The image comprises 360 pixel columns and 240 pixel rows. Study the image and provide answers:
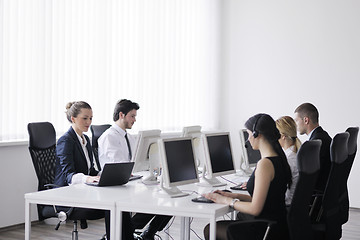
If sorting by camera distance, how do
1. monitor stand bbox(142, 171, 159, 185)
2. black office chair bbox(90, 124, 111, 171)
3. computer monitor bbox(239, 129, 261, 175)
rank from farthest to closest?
black office chair bbox(90, 124, 111, 171) < computer monitor bbox(239, 129, 261, 175) < monitor stand bbox(142, 171, 159, 185)

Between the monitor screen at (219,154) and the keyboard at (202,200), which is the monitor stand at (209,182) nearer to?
the monitor screen at (219,154)

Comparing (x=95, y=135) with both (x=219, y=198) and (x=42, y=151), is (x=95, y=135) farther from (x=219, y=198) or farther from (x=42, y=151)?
(x=219, y=198)

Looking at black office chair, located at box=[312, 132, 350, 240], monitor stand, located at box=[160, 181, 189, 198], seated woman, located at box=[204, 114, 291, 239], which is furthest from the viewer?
black office chair, located at box=[312, 132, 350, 240]

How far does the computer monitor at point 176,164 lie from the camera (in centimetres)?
393

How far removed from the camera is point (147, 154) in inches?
181

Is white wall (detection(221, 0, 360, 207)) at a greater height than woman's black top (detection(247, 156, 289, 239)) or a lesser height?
greater

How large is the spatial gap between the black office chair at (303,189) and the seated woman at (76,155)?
1430 mm

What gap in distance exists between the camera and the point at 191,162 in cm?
420

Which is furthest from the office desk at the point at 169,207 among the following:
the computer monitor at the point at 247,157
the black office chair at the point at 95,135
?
the black office chair at the point at 95,135

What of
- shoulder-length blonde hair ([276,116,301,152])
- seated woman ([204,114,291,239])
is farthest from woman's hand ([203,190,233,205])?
shoulder-length blonde hair ([276,116,301,152])

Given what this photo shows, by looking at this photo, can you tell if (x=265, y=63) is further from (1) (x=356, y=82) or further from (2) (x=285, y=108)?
(1) (x=356, y=82)

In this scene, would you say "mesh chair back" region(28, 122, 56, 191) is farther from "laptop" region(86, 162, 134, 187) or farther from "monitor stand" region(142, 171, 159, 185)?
Answer: "monitor stand" region(142, 171, 159, 185)

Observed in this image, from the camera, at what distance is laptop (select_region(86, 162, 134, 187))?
430 cm

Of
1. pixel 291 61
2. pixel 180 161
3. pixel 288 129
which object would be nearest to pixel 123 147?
pixel 180 161
